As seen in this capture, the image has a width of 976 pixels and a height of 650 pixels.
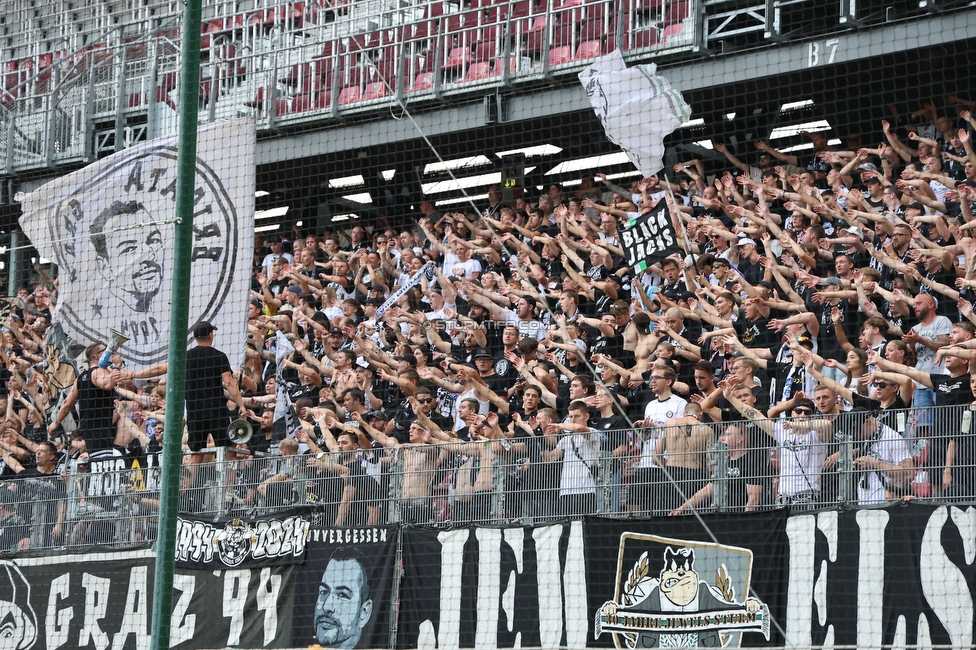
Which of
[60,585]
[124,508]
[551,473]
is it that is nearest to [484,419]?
[551,473]

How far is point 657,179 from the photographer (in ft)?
41.8

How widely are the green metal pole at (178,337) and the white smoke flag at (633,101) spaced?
5206mm

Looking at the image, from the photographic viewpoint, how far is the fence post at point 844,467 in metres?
7.34

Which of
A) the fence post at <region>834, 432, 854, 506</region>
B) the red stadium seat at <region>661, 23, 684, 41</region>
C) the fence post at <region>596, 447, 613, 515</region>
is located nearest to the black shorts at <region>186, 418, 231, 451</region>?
the fence post at <region>596, 447, 613, 515</region>

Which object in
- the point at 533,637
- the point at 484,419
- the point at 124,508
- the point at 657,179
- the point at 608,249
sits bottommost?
the point at 533,637

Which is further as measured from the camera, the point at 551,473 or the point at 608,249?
the point at 608,249

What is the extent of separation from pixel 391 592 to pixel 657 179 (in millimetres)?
5508

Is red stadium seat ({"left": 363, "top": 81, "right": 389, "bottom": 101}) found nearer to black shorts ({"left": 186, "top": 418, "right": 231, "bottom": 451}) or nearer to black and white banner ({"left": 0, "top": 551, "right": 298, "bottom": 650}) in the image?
black shorts ({"left": 186, "top": 418, "right": 231, "bottom": 451})

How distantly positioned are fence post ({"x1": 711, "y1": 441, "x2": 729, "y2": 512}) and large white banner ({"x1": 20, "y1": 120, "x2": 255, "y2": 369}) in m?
2.78

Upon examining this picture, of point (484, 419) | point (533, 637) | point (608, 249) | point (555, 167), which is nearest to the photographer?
point (533, 637)

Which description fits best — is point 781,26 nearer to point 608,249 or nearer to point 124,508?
point 608,249

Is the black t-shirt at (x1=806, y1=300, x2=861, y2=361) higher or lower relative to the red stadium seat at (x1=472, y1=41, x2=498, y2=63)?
lower

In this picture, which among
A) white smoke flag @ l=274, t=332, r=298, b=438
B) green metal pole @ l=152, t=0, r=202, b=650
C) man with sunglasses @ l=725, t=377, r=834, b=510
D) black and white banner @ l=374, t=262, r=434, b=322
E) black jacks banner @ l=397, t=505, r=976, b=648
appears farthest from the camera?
black and white banner @ l=374, t=262, r=434, b=322

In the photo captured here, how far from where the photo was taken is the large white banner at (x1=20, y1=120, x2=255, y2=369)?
7.56 m
